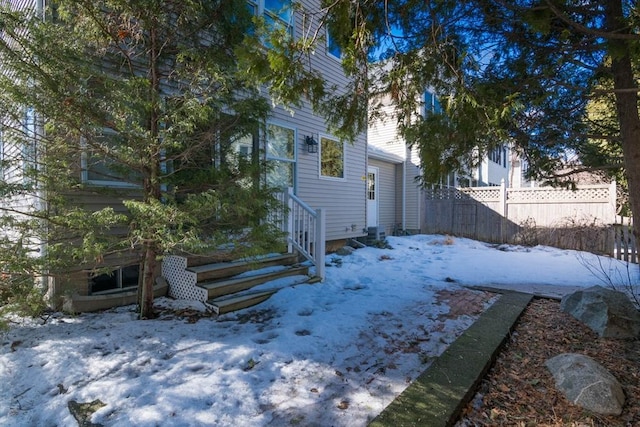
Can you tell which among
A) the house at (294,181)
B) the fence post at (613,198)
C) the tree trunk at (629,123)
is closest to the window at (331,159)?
the house at (294,181)

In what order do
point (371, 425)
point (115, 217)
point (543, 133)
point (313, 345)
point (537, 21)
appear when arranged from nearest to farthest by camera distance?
point (371, 425) → point (537, 21) → point (115, 217) → point (313, 345) → point (543, 133)

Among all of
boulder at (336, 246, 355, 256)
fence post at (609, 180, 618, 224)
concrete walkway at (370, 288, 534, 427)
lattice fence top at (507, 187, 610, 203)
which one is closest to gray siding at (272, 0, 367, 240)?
boulder at (336, 246, 355, 256)

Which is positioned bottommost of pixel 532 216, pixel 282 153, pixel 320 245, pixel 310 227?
pixel 320 245

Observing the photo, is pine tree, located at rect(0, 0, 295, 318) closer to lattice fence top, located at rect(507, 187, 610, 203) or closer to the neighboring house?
the neighboring house

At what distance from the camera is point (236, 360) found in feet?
9.75

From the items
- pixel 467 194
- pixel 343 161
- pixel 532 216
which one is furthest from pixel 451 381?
pixel 467 194

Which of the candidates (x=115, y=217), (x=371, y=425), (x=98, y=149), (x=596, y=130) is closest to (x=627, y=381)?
(x=371, y=425)

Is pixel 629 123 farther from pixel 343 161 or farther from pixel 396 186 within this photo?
pixel 396 186

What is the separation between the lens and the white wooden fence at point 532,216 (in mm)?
9555

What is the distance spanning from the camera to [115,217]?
3.09m

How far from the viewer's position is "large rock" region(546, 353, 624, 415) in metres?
2.44

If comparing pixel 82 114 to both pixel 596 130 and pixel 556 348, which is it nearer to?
pixel 556 348

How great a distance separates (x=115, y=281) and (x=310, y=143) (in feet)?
→ 15.8

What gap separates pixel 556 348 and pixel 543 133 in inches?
99.7
